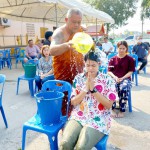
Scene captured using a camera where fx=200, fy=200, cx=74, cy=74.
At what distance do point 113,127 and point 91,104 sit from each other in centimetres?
114

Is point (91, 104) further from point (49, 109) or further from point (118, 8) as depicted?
point (118, 8)

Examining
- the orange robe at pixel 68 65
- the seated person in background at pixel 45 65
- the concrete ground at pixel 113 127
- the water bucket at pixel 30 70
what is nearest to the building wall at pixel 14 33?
the water bucket at pixel 30 70

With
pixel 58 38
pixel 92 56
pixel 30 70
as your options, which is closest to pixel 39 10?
pixel 30 70

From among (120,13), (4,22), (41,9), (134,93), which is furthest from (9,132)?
(120,13)

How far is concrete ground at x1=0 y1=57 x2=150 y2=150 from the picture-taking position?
2518 mm

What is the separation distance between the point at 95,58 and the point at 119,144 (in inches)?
48.0

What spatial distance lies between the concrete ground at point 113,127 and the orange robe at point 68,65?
35.4 inches

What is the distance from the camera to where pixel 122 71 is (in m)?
3.58

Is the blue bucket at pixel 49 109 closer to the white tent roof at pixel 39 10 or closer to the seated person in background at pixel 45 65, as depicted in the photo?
the seated person in background at pixel 45 65

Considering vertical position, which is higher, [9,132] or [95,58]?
[95,58]

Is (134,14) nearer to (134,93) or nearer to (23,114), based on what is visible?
(134,93)

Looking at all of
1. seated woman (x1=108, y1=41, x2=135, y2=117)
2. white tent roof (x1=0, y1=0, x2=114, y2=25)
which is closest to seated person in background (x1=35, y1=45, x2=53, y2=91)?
white tent roof (x1=0, y1=0, x2=114, y2=25)

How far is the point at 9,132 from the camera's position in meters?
2.87

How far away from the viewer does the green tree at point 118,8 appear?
23.4 m
